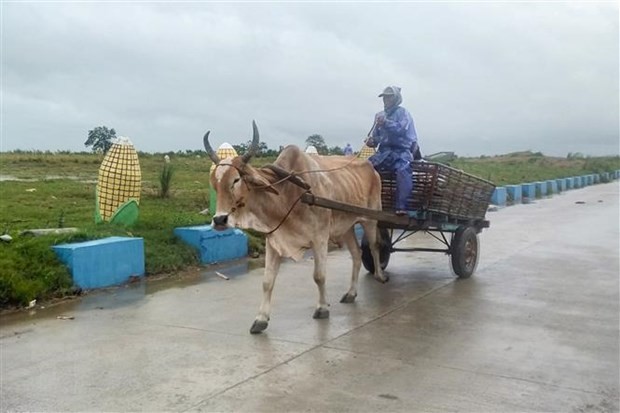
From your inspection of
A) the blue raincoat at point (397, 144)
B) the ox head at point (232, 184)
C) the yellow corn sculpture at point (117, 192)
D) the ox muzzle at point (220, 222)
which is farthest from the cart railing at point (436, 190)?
the yellow corn sculpture at point (117, 192)

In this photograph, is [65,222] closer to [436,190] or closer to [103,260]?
[103,260]

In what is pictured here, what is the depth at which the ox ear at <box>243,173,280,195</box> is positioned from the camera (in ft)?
19.2

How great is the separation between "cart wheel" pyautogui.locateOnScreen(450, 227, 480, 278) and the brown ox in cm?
142

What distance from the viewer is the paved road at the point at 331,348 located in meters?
4.51

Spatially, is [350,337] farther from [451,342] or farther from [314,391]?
[314,391]

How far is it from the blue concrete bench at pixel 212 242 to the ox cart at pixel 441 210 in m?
2.23

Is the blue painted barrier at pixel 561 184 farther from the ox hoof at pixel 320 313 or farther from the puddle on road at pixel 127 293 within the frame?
the ox hoof at pixel 320 313

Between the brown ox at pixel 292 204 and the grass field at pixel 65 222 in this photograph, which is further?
the grass field at pixel 65 222

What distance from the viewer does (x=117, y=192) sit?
9.90 metres

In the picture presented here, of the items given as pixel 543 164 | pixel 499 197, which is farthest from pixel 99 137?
pixel 543 164

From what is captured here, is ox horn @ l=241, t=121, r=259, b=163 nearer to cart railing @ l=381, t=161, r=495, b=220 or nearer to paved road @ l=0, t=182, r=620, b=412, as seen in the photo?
paved road @ l=0, t=182, r=620, b=412

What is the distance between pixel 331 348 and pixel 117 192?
5.40 metres

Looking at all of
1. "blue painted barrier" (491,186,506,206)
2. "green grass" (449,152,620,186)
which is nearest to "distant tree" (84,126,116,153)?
"blue painted barrier" (491,186,506,206)

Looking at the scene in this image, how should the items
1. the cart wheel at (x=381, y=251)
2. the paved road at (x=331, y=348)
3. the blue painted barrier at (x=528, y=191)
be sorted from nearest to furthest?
1. the paved road at (x=331, y=348)
2. the cart wheel at (x=381, y=251)
3. the blue painted barrier at (x=528, y=191)
